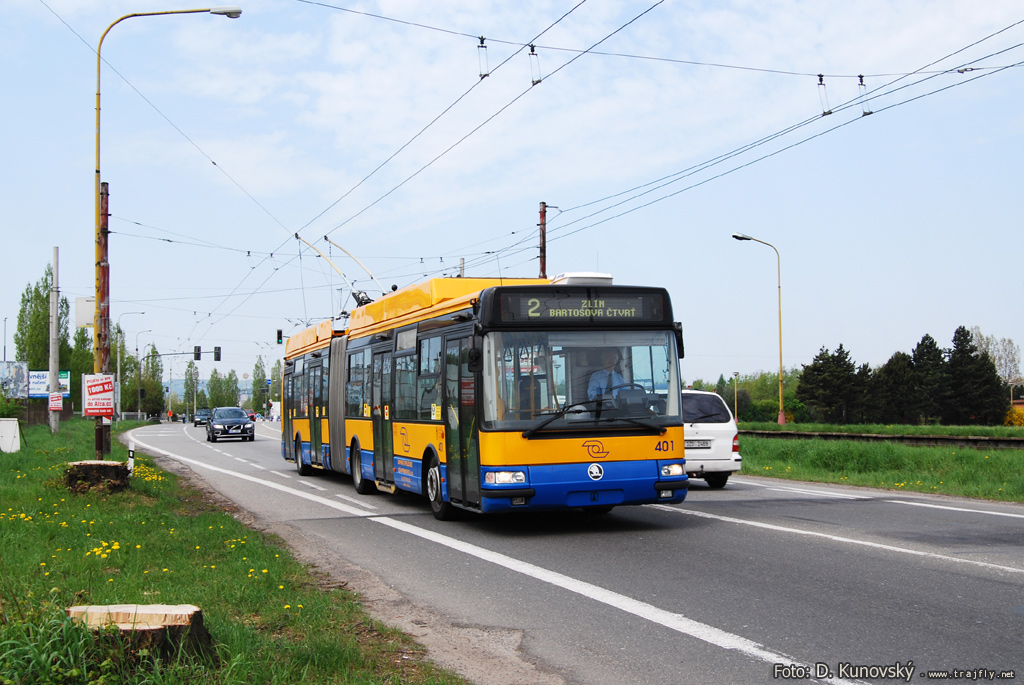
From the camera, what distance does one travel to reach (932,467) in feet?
66.9

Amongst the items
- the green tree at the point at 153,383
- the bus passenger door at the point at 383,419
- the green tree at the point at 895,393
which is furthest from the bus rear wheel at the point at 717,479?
the green tree at the point at 153,383

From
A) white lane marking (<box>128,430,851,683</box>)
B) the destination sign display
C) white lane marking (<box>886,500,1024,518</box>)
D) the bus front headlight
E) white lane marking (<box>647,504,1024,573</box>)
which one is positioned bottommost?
white lane marking (<box>886,500,1024,518</box>)

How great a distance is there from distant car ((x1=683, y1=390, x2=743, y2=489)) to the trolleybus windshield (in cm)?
639

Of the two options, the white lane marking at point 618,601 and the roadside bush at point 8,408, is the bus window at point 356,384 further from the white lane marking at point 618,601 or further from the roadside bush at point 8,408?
the roadside bush at point 8,408

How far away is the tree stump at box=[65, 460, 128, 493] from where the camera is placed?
14008 millimetres

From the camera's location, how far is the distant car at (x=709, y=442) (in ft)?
56.5

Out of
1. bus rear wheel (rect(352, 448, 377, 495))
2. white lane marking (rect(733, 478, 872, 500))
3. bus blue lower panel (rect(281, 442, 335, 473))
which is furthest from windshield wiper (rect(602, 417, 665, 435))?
bus blue lower panel (rect(281, 442, 335, 473))

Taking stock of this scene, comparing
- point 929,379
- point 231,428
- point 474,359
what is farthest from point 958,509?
point 929,379

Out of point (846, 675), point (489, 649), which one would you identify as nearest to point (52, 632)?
point (489, 649)

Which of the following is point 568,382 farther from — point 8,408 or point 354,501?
point 8,408

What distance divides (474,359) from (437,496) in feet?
9.10

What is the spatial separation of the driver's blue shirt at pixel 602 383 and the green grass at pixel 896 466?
324 inches

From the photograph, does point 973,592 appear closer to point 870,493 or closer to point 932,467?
point 870,493

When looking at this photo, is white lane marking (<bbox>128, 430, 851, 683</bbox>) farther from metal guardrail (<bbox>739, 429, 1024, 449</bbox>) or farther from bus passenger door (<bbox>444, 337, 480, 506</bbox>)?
metal guardrail (<bbox>739, 429, 1024, 449</bbox>)
